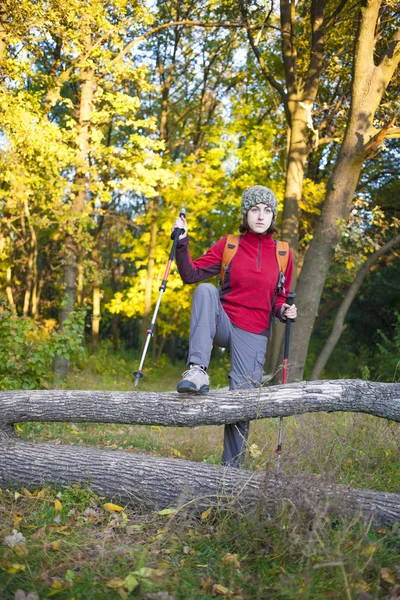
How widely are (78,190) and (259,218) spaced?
7411 mm

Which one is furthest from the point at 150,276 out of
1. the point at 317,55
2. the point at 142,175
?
the point at 317,55

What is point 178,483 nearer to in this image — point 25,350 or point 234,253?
Result: point 234,253

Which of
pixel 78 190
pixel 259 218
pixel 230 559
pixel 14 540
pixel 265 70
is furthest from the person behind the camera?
pixel 265 70

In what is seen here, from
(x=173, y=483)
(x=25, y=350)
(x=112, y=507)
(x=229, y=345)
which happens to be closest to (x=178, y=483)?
(x=173, y=483)

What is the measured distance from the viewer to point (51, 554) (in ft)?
11.4

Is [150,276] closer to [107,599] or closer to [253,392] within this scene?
[253,392]

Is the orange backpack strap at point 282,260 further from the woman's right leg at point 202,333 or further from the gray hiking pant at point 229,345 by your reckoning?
the woman's right leg at point 202,333

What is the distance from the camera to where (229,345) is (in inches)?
201

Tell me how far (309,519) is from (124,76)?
10.4 metres

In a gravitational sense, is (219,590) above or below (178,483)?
below

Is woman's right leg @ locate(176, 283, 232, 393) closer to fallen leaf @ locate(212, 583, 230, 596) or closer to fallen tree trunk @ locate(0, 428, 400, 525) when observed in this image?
fallen tree trunk @ locate(0, 428, 400, 525)

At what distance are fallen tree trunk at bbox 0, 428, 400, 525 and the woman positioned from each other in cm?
61

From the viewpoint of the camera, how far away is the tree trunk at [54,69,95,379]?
1173cm

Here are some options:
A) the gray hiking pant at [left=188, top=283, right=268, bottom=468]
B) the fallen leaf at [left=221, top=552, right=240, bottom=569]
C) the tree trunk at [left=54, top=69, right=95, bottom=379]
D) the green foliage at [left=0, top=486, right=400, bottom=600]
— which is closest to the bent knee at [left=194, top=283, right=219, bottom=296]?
the gray hiking pant at [left=188, top=283, right=268, bottom=468]
